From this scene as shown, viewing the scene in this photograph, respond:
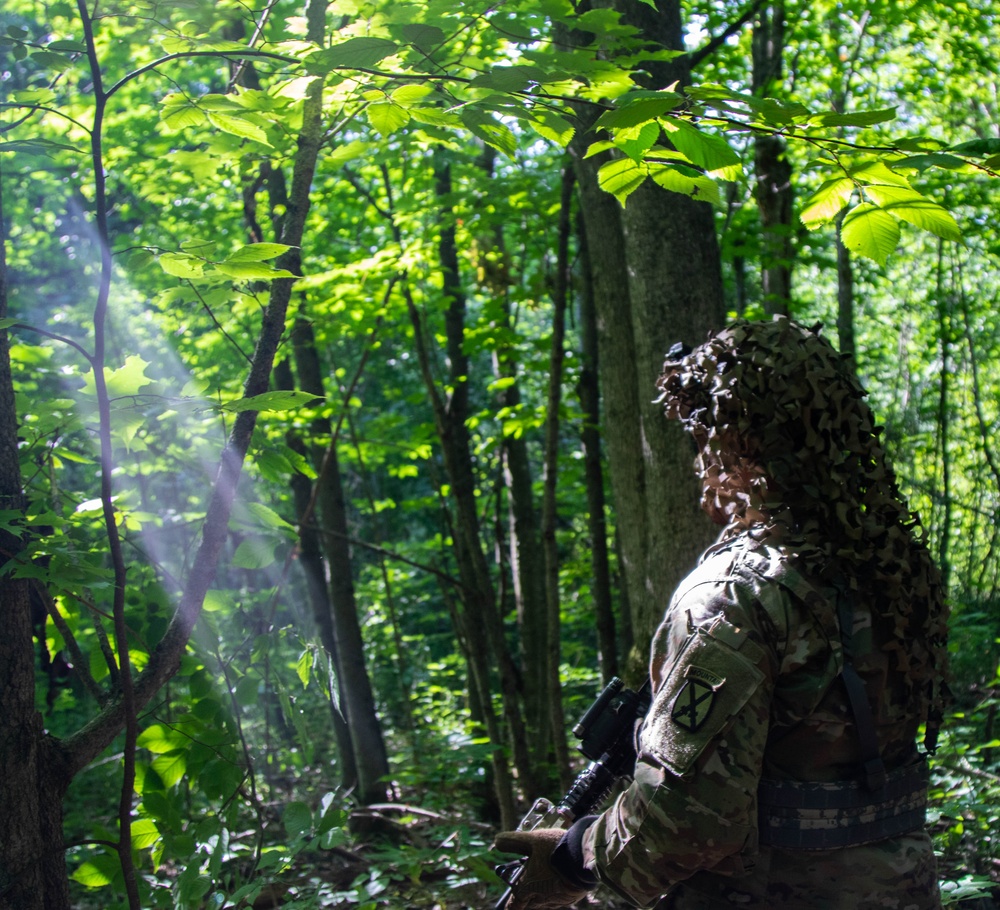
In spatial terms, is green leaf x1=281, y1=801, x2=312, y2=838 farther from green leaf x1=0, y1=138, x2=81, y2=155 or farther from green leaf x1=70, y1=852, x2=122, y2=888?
green leaf x1=0, y1=138, x2=81, y2=155

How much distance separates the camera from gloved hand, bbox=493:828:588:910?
78.5 inches

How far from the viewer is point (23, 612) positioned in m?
1.90

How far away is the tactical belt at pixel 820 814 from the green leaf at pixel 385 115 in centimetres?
179

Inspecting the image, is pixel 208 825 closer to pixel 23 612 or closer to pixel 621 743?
pixel 23 612

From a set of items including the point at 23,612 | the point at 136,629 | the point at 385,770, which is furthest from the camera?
the point at 385,770

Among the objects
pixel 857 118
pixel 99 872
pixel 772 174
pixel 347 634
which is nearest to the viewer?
pixel 857 118

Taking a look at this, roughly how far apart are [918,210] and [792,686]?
1037 mm

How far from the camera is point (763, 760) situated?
1730 mm

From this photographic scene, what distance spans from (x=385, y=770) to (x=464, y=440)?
2567mm

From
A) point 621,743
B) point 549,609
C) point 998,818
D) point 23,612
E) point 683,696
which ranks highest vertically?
point 23,612

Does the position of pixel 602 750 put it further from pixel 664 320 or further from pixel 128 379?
pixel 664 320

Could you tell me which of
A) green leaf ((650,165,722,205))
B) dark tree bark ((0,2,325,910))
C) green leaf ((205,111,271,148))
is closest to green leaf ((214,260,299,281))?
dark tree bark ((0,2,325,910))

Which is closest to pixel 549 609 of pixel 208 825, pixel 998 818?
pixel 998 818

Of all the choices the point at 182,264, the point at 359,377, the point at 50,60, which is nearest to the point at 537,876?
the point at 182,264
